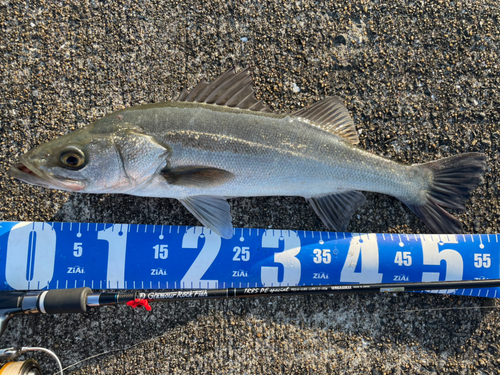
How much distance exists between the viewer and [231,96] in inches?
84.6

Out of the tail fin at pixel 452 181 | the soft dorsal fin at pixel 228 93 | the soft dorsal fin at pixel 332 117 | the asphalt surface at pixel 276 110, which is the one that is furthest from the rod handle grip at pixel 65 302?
the tail fin at pixel 452 181

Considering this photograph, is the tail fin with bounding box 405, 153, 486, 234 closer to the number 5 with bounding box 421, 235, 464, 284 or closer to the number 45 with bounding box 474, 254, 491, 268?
the number 5 with bounding box 421, 235, 464, 284

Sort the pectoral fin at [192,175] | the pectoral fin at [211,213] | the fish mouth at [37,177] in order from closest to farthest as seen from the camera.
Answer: the fish mouth at [37,177] → the pectoral fin at [192,175] → the pectoral fin at [211,213]

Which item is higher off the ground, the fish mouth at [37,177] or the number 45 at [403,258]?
the fish mouth at [37,177]

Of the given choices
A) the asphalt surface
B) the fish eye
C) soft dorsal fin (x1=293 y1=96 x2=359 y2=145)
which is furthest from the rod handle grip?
soft dorsal fin (x1=293 y1=96 x2=359 y2=145)

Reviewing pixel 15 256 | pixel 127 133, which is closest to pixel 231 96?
pixel 127 133

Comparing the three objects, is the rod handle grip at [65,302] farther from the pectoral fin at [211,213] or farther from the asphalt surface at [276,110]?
the pectoral fin at [211,213]

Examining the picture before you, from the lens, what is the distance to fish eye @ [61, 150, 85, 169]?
75.6 inches

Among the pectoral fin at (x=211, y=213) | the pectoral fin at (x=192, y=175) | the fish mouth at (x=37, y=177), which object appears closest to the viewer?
the fish mouth at (x=37, y=177)

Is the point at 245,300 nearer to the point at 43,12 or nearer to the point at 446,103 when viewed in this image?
the point at 446,103

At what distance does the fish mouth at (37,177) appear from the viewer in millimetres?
1898

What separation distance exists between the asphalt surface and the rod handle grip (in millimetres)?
344

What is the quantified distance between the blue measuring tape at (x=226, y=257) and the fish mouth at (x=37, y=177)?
0.45 metres

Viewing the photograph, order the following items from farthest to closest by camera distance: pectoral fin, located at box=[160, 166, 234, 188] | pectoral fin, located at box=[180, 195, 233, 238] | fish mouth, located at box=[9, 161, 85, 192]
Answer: pectoral fin, located at box=[180, 195, 233, 238] < pectoral fin, located at box=[160, 166, 234, 188] < fish mouth, located at box=[9, 161, 85, 192]
